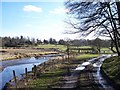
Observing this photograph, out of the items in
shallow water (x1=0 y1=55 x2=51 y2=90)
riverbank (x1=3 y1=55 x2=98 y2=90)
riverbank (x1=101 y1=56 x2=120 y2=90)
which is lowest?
shallow water (x1=0 y1=55 x2=51 y2=90)

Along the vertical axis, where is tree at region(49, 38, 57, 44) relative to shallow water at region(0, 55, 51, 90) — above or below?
above


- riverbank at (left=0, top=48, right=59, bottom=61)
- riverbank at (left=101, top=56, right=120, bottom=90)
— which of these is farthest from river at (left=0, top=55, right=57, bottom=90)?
riverbank at (left=0, top=48, right=59, bottom=61)

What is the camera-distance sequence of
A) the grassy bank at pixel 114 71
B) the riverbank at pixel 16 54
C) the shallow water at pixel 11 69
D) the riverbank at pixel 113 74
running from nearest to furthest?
1. the riverbank at pixel 113 74
2. the grassy bank at pixel 114 71
3. the shallow water at pixel 11 69
4. the riverbank at pixel 16 54

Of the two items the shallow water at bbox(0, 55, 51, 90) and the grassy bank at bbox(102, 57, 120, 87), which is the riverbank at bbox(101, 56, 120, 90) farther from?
the shallow water at bbox(0, 55, 51, 90)

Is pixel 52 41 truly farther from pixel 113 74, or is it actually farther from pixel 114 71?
pixel 113 74

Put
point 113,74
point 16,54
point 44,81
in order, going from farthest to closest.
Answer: point 16,54 → point 44,81 → point 113,74

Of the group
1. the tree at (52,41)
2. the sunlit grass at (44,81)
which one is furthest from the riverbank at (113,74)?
the tree at (52,41)

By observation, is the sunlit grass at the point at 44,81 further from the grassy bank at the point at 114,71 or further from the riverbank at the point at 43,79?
the grassy bank at the point at 114,71

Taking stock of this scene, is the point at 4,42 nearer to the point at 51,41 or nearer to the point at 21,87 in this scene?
the point at 51,41

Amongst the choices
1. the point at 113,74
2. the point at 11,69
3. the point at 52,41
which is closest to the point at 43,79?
the point at 113,74

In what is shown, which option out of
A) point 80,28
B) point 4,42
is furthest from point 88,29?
point 4,42

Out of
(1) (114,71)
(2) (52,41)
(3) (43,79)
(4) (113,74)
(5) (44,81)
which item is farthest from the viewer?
(2) (52,41)

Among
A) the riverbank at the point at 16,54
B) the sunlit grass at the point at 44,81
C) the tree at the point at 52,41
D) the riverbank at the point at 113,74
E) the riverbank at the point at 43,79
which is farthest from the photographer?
the tree at the point at 52,41

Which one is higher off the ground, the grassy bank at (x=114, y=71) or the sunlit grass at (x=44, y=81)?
the grassy bank at (x=114, y=71)
